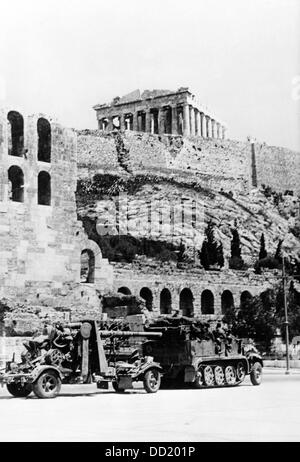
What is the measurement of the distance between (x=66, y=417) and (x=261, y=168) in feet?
243

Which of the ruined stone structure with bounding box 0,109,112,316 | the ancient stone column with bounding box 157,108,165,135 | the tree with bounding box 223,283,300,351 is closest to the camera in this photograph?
the ruined stone structure with bounding box 0,109,112,316

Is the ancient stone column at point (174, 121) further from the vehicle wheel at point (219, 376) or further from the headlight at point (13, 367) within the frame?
the headlight at point (13, 367)

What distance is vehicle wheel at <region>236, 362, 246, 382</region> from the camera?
69.6 ft

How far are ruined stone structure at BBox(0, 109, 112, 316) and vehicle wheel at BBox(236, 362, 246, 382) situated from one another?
30.4ft

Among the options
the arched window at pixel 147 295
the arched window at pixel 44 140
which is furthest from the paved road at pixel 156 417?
the arched window at pixel 147 295

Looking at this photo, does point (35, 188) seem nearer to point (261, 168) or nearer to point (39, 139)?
point (39, 139)

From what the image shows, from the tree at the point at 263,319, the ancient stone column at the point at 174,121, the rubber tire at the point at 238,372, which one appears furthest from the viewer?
the ancient stone column at the point at 174,121

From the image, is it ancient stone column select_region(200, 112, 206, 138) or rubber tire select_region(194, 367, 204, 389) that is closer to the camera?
rubber tire select_region(194, 367, 204, 389)

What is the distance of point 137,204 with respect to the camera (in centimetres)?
6669

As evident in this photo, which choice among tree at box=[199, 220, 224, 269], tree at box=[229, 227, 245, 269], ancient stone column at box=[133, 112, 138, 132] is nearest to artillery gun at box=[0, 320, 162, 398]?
tree at box=[199, 220, 224, 269]

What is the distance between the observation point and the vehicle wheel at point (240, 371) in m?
21.2

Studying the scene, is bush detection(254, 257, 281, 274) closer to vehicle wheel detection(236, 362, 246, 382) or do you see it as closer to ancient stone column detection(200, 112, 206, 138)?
ancient stone column detection(200, 112, 206, 138)

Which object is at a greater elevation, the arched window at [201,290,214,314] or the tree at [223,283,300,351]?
the arched window at [201,290,214,314]

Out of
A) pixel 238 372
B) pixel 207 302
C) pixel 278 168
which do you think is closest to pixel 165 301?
pixel 207 302
